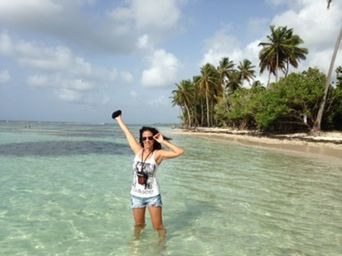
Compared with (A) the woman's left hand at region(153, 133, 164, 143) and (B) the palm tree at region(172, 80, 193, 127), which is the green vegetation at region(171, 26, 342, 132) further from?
(A) the woman's left hand at region(153, 133, 164, 143)

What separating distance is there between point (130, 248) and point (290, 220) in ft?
12.9

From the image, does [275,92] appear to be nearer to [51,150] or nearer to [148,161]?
[51,150]

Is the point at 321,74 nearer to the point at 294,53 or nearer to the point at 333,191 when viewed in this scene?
the point at 294,53

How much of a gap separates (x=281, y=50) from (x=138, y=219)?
54.9 meters

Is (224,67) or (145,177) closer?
(145,177)

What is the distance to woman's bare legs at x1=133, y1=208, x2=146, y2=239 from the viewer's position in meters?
6.02

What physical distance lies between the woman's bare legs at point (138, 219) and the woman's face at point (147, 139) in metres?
1.11

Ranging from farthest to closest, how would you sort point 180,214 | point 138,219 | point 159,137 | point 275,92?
point 275,92
point 180,214
point 138,219
point 159,137

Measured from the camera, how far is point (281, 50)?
186 feet

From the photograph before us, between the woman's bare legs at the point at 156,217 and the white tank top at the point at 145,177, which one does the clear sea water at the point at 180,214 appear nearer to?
the woman's bare legs at the point at 156,217

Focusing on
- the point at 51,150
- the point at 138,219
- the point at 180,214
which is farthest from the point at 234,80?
the point at 138,219

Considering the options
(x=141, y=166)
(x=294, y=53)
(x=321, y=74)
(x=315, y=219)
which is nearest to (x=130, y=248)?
(x=141, y=166)

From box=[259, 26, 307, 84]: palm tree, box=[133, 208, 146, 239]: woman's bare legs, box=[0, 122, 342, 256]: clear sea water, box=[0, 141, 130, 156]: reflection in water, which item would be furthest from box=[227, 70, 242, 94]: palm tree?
box=[133, 208, 146, 239]: woman's bare legs

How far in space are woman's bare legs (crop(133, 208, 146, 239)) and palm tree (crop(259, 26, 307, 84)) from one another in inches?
2108
